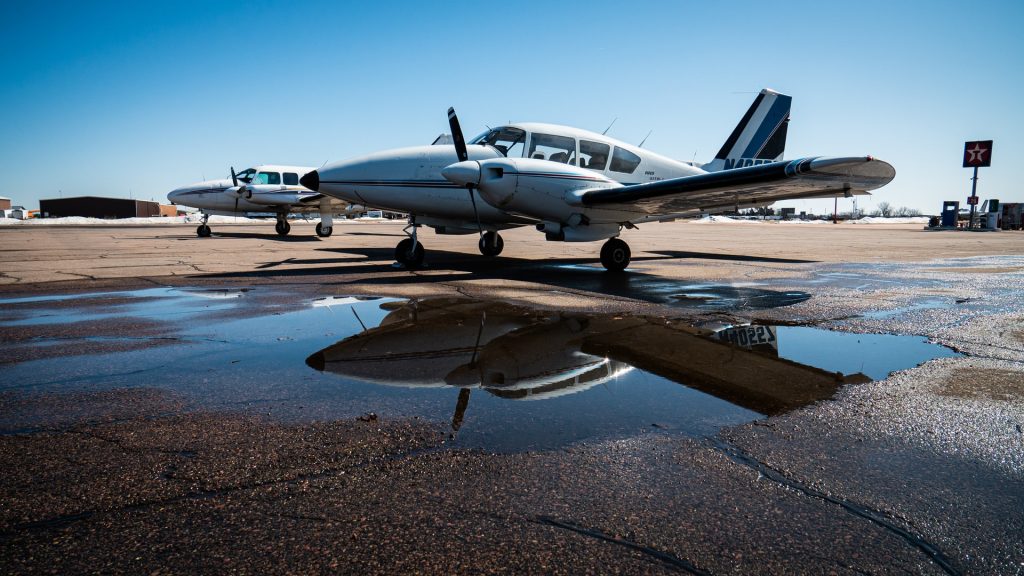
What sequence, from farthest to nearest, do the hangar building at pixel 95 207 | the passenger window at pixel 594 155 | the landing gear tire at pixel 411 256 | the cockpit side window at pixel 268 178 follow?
the hangar building at pixel 95 207
the cockpit side window at pixel 268 178
the passenger window at pixel 594 155
the landing gear tire at pixel 411 256

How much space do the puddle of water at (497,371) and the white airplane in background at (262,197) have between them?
1957cm

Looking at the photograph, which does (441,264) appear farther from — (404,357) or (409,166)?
(404,357)

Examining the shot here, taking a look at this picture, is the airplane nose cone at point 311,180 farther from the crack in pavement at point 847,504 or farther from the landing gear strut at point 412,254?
the crack in pavement at point 847,504

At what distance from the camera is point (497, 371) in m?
4.13

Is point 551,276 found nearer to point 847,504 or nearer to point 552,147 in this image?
point 552,147

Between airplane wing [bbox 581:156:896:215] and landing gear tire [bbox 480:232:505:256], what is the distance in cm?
466

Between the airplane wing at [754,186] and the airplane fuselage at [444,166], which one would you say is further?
the airplane fuselage at [444,166]

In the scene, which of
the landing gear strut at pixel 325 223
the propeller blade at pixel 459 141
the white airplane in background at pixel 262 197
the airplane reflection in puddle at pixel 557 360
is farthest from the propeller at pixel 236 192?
the airplane reflection in puddle at pixel 557 360

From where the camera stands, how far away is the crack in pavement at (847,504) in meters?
1.90

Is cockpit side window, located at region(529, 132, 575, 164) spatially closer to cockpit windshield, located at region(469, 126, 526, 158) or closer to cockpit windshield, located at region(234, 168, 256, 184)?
cockpit windshield, located at region(469, 126, 526, 158)

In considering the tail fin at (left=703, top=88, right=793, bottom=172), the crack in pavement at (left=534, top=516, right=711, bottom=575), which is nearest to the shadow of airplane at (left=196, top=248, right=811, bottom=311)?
the tail fin at (left=703, top=88, right=793, bottom=172)

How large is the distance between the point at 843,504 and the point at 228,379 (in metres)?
3.71

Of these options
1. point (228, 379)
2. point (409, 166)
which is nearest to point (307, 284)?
point (409, 166)

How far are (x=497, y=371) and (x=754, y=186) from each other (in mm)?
7339
